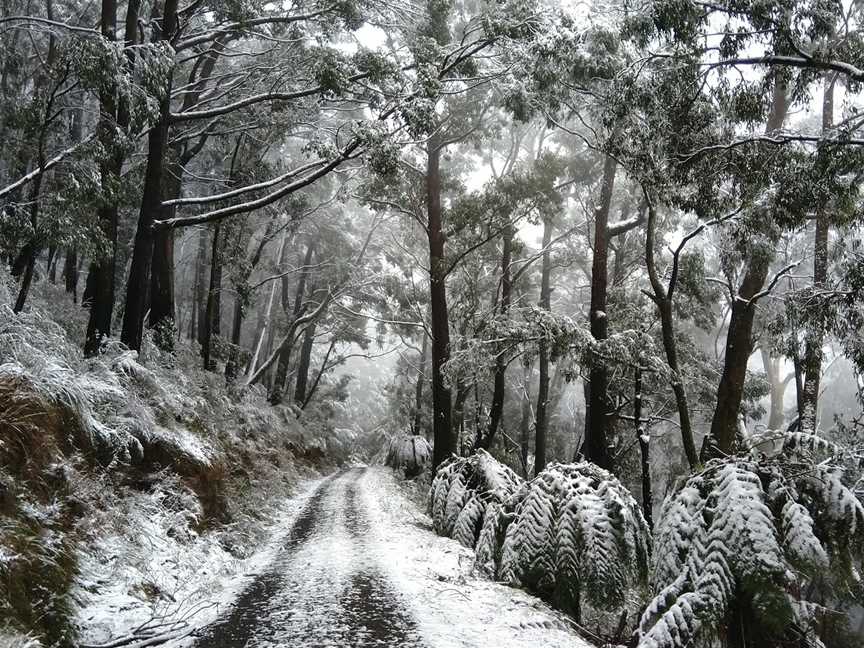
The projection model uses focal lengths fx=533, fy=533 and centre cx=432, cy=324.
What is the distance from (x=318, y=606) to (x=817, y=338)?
29.0 ft

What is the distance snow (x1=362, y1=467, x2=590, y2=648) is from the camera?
→ 4023 millimetres

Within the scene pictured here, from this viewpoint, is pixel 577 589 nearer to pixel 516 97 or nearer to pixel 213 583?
pixel 213 583

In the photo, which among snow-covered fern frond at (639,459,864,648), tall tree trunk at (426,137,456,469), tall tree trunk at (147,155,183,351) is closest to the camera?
snow-covered fern frond at (639,459,864,648)

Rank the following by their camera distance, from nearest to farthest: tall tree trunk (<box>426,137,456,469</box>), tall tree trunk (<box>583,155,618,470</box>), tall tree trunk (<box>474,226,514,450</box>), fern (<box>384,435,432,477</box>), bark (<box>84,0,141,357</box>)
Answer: bark (<box>84,0,141,357</box>) < tall tree trunk (<box>583,155,618,470</box>) < tall tree trunk (<box>426,137,456,469</box>) < tall tree trunk (<box>474,226,514,450</box>) < fern (<box>384,435,432,477</box>)

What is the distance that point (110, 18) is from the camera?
8.57m

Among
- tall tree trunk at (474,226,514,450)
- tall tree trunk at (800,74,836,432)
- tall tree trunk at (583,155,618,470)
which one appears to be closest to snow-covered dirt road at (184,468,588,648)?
tall tree trunk at (583,155,618,470)

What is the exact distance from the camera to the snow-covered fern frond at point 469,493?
741cm

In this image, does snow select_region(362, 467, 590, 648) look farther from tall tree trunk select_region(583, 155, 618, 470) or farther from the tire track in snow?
tall tree trunk select_region(583, 155, 618, 470)

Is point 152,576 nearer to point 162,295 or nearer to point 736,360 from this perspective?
point 162,295

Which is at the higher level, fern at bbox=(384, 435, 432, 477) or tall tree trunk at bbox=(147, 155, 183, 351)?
tall tree trunk at bbox=(147, 155, 183, 351)

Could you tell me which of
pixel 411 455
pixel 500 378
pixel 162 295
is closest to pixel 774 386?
pixel 411 455

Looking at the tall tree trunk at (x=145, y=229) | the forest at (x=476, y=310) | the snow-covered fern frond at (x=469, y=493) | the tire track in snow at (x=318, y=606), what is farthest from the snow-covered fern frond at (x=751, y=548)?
the tall tree trunk at (x=145, y=229)

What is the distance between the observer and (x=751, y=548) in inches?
133

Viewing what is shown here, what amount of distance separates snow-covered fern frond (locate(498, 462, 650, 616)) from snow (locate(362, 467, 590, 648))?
0.25 m
